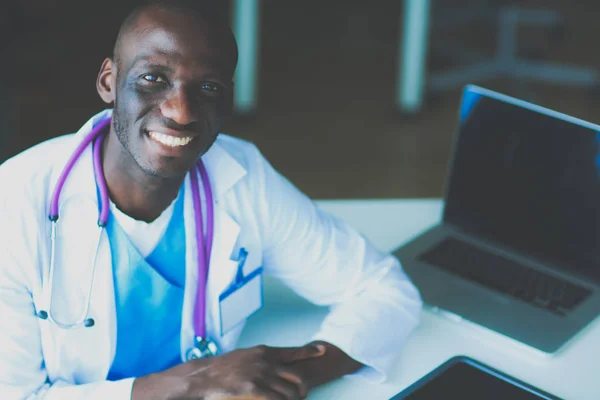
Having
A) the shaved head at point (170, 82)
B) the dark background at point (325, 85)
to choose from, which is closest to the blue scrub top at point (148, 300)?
the shaved head at point (170, 82)

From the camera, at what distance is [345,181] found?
3580 millimetres

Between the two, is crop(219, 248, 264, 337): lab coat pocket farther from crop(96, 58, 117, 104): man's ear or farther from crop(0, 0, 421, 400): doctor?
crop(96, 58, 117, 104): man's ear

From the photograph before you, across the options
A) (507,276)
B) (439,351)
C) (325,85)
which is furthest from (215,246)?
(325,85)

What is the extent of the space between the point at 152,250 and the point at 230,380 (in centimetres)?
23

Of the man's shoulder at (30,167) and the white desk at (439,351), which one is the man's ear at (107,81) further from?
the white desk at (439,351)

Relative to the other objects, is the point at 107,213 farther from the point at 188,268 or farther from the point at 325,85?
the point at 325,85

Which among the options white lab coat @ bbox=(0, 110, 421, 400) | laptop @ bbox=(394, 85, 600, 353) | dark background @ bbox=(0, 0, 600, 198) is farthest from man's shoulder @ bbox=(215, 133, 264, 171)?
dark background @ bbox=(0, 0, 600, 198)

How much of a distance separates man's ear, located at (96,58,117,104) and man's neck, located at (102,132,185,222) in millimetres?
57

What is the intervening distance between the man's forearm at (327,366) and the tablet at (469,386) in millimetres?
102

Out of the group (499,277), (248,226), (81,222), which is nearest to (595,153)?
(499,277)

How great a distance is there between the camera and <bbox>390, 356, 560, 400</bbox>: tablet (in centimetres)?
124

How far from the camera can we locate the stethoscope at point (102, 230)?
117 cm

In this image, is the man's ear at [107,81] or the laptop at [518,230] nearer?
the man's ear at [107,81]

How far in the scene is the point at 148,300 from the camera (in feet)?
4.08
